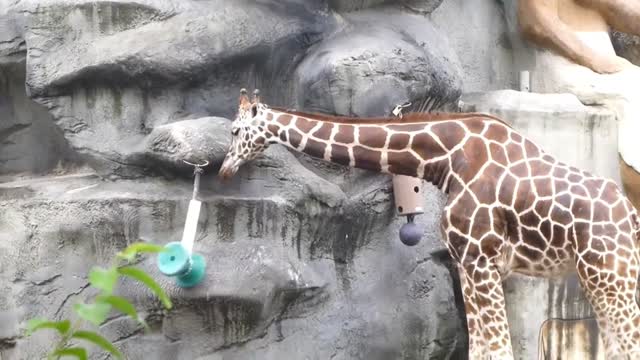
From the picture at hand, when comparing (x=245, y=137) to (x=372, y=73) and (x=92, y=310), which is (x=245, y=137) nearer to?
(x=372, y=73)

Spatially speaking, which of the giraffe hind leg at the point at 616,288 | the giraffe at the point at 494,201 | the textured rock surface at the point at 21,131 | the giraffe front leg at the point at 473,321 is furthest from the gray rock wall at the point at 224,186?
the giraffe hind leg at the point at 616,288

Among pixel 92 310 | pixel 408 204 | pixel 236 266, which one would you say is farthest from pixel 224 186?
pixel 92 310

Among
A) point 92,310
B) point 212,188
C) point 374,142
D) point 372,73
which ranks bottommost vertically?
point 92,310

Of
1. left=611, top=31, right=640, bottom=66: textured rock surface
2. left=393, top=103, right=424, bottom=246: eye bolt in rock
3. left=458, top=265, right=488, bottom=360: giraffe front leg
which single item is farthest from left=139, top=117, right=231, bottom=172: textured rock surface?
left=611, top=31, right=640, bottom=66: textured rock surface

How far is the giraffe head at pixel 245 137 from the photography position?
2.78 meters

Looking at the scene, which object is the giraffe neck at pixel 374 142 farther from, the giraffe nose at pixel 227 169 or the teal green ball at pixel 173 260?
the teal green ball at pixel 173 260

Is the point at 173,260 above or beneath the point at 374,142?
beneath

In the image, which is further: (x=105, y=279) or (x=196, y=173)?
(x=196, y=173)

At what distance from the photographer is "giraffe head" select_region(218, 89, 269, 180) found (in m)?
2.78

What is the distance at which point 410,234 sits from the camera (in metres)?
3.15

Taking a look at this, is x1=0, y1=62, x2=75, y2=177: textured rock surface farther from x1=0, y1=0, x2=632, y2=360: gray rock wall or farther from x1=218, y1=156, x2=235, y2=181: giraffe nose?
x1=218, y1=156, x2=235, y2=181: giraffe nose

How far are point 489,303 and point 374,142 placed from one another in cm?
62

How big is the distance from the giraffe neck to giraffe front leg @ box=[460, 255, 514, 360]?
0.29 meters

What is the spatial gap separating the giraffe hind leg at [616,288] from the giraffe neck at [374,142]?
1.69 feet
